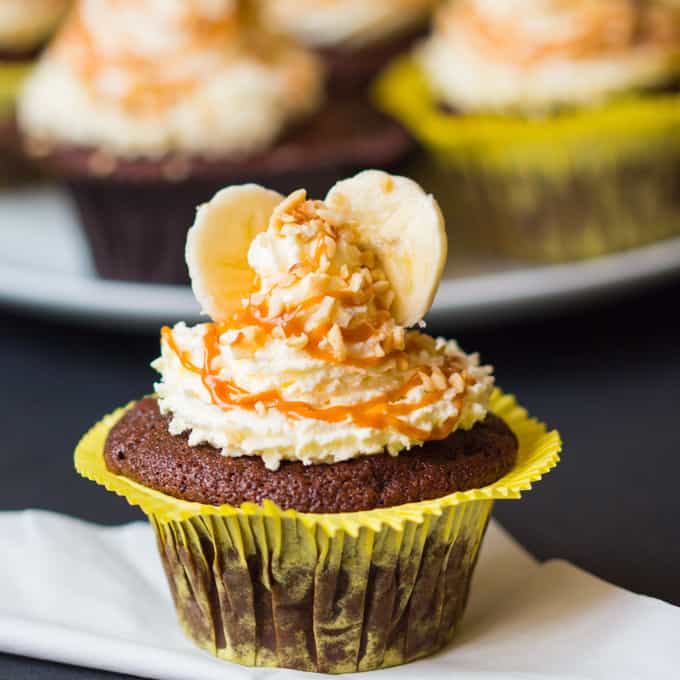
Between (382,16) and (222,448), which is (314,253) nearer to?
(222,448)

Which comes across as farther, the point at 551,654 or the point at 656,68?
the point at 656,68

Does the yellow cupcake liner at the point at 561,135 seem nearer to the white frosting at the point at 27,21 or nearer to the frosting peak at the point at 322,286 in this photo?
the white frosting at the point at 27,21

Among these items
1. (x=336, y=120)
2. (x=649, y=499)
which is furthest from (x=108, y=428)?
(x=336, y=120)

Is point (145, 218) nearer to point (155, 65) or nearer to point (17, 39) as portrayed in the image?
point (155, 65)

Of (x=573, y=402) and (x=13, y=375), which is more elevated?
(x=573, y=402)

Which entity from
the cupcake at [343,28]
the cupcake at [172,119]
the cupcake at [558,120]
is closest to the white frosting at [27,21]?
the cupcake at [343,28]

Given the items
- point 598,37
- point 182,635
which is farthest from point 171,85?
point 182,635

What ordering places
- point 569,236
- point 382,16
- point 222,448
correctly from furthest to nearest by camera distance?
point 382,16
point 569,236
point 222,448

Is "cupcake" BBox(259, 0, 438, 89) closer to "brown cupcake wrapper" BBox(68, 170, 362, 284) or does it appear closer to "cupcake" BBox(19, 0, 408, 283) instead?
"cupcake" BBox(19, 0, 408, 283)
